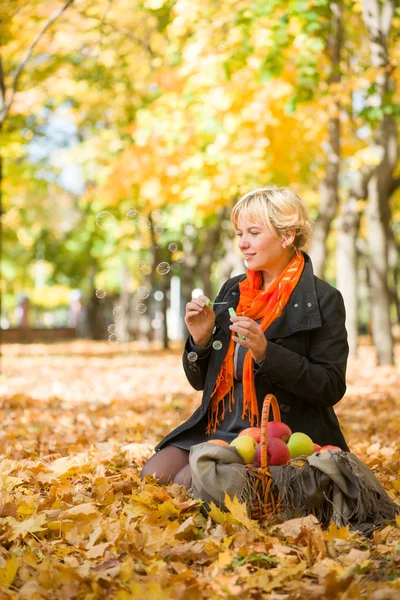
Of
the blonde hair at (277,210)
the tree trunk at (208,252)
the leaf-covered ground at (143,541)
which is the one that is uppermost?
the tree trunk at (208,252)

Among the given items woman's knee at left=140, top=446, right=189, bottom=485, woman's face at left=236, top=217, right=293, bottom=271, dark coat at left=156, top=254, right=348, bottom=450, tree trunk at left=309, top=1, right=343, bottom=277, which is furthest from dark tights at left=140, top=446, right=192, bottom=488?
tree trunk at left=309, top=1, right=343, bottom=277

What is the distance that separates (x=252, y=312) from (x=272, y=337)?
0.17 m

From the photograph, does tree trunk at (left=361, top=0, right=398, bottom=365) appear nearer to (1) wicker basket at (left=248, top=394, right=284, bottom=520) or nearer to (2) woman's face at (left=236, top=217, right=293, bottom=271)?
(2) woman's face at (left=236, top=217, right=293, bottom=271)

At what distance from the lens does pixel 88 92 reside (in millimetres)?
19984

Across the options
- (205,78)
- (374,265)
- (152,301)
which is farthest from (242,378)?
(152,301)

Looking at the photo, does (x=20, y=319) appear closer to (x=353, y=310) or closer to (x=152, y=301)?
(x=152, y=301)

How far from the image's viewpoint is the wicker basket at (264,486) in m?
3.69

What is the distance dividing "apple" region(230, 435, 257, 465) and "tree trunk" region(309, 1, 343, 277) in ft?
30.6

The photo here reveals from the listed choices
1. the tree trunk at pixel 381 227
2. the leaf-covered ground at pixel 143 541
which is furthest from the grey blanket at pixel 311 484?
the tree trunk at pixel 381 227

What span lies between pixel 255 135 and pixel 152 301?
1798 centimetres

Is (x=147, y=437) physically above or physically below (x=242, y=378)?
below

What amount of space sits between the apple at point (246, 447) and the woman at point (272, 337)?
264mm

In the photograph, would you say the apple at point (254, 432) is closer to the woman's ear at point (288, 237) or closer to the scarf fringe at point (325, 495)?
the scarf fringe at point (325, 495)

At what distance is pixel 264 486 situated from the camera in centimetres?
373
